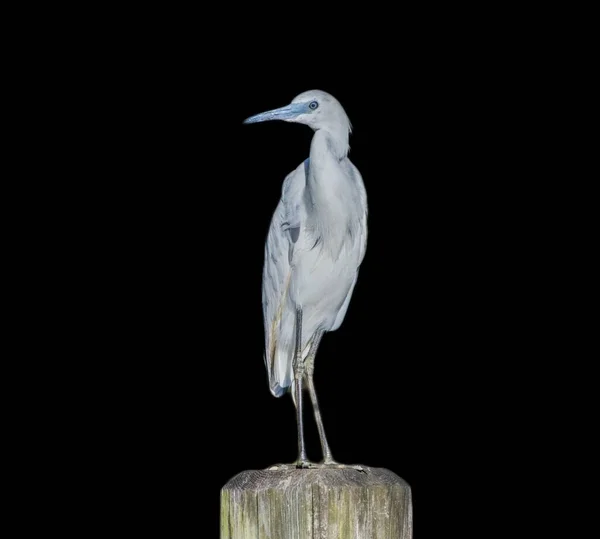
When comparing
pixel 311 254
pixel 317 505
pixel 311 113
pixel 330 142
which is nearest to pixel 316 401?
pixel 311 254

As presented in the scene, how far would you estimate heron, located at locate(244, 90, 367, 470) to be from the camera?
4.43 meters

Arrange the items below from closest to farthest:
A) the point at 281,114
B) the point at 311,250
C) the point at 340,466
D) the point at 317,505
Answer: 1. the point at 317,505
2. the point at 340,466
3. the point at 281,114
4. the point at 311,250

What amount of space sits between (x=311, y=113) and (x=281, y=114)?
0.36 ft

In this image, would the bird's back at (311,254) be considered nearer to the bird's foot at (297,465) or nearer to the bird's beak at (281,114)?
the bird's beak at (281,114)

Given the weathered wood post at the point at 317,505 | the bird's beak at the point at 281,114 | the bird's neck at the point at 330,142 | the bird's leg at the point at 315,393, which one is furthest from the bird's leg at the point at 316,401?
the bird's beak at the point at 281,114

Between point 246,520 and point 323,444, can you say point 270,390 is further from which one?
point 246,520

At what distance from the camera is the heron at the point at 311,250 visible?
14.5 ft

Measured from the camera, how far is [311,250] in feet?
14.9

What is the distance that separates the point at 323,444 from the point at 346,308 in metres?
0.55

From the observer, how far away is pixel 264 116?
4.40 meters

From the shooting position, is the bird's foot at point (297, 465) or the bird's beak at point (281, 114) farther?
the bird's beak at point (281, 114)

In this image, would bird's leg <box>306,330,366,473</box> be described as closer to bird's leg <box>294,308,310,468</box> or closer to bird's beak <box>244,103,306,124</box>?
bird's leg <box>294,308,310,468</box>

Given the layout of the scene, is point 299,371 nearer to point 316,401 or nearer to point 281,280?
point 316,401

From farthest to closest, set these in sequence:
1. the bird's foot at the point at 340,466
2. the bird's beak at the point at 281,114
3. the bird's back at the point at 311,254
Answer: the bird's back at the point at 311,254 → the bird's beak at the point at 281,114 → the bird's foot at the point at 340,466
